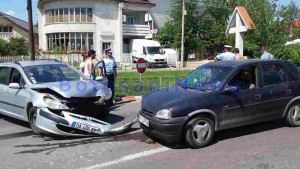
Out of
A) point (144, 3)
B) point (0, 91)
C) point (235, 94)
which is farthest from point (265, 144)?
point (144, 3)

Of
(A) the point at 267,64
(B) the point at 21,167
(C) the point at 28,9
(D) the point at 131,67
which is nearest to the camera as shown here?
(B) the point at 21,167

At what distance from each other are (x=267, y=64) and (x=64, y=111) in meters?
4.10

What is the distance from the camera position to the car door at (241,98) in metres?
6.57

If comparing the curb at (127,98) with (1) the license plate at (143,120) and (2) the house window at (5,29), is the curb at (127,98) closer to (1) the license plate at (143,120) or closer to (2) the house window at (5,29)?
(1) the license plate at (143,120)

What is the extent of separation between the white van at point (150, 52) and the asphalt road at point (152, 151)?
1131 inches

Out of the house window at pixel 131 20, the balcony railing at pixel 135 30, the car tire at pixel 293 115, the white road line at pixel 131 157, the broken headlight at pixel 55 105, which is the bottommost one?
the white road line at pixel 131 157

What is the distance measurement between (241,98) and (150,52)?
99.4 ft

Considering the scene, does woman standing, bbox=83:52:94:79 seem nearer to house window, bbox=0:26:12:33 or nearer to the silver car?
the silver car

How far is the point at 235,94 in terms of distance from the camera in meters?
6.69

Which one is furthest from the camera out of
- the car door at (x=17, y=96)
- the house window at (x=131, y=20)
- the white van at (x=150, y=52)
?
the house window at (x=131, y=20)

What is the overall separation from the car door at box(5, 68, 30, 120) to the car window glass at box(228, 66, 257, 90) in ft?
13.9

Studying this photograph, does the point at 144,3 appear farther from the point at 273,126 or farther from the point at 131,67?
the point at 273,126

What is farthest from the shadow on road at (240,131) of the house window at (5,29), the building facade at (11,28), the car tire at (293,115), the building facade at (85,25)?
the house window at (5,29)

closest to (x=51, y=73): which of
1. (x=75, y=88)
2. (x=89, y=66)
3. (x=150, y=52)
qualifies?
Answer: (x=75, y=88)
